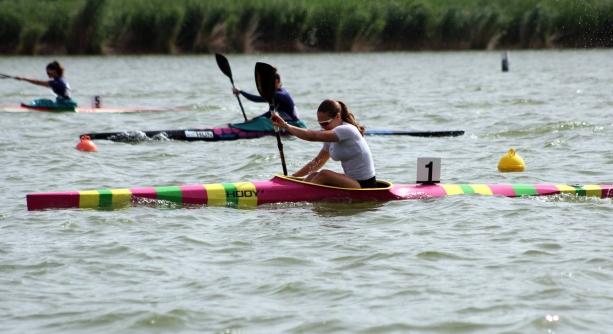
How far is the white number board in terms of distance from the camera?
11320 mm

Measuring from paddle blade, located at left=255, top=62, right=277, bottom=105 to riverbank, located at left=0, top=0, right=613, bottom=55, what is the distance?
32.5 m

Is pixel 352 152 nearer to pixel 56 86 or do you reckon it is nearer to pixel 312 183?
pixel 312 183

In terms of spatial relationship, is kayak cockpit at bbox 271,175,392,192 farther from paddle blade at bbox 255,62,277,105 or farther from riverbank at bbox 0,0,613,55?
riverbank at bbox 0,0,613,55

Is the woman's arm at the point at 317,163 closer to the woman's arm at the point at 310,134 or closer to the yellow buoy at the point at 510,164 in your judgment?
the woman's arm at the point at 310,134

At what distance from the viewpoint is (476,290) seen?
311 inches

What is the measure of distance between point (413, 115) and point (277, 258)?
13.9 meters

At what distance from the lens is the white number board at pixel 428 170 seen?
1132 centimetres

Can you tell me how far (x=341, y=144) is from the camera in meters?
11.1

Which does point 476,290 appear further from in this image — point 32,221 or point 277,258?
point 32,221

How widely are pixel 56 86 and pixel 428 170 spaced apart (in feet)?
36.9

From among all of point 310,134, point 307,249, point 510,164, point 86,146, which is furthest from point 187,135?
point 307,249

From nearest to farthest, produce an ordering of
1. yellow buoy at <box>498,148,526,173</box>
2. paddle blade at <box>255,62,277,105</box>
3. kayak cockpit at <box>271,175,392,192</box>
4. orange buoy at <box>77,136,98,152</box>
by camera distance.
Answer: kayak cockpit at <box>271,175,392,192</box>, paddle blade at <box>255,62,277,105</box>, yellow buoy at <box>498,148,526,173</box>, orange buoy at <box>77,136,98,152</box>

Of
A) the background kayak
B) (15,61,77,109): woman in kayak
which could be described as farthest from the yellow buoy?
(15,61,77,109): woman in kayak

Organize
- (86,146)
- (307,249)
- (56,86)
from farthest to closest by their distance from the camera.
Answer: (56,86) < (86,146) < (307,249)
